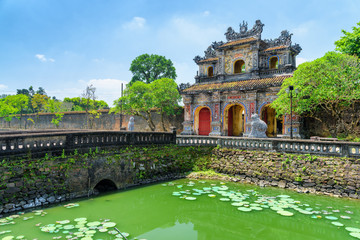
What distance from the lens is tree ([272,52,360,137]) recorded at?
479 inches

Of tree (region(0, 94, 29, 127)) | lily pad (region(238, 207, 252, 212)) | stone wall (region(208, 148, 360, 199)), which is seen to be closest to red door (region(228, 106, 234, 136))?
stone wall (region(208, 148, 360, 199))

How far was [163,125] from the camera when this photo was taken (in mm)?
23281

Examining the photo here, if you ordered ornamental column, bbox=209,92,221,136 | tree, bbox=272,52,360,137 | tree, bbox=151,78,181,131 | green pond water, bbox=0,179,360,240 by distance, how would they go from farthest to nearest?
tree, bbox=151,78,181,131
ornamental column, bbox=209,92,221,136
tree, bbox=272,52,360,137
green pond water, bbox=0,179,360,240

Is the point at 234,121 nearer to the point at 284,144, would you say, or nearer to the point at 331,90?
the point at 331,90

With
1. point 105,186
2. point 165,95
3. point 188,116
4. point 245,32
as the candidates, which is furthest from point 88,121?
point 105,186

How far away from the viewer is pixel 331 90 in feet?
40.4

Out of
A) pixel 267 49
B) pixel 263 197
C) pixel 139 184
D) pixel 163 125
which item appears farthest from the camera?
pixel 163 125

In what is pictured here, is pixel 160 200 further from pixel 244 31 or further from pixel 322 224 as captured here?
pixel 244 31

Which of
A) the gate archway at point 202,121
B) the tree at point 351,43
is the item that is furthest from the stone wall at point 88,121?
the tree at point 351,43

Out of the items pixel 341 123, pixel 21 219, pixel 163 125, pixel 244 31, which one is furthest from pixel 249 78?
pixel 21 219

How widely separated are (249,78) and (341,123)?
6.86 m

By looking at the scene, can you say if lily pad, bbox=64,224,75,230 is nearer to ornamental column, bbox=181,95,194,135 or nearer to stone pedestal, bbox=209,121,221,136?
stone pedestal, bbox=209,121,221,136

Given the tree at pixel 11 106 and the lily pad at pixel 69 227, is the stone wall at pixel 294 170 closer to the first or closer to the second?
the lily pad at pixel 69 227

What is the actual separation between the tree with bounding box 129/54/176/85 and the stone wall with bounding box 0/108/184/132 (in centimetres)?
1050
